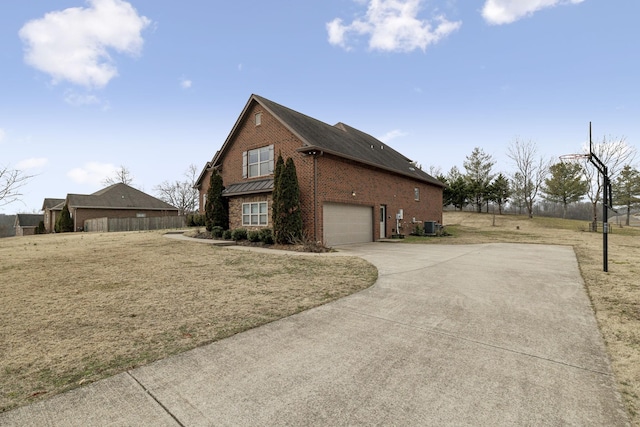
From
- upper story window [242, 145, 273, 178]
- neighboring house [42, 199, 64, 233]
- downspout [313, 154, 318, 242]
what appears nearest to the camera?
downspout [313, 154, 318, 242]

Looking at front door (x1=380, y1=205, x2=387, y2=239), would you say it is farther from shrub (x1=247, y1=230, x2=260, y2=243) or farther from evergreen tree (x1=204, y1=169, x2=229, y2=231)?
evergreen tree (x1=204, y1=169, x2=229, y2=231)

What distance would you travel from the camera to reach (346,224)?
→ 1606 centimetres

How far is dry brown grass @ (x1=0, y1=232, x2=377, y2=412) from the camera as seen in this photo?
3098mm

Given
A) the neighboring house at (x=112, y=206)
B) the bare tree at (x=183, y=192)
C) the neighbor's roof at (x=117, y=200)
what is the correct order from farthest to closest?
the bare tree at (x=183, y=192)
the neighbor's roof at (x=117, y=200)
the neighboring house at (x=112, y=206)

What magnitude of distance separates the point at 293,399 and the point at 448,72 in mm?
20014

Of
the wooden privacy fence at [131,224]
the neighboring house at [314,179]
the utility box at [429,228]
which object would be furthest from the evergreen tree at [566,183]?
the wooden privacy fence at [131,224]

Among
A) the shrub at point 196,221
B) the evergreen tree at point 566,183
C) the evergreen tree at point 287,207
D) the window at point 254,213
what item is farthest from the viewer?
the evergreen tree at point 566,183

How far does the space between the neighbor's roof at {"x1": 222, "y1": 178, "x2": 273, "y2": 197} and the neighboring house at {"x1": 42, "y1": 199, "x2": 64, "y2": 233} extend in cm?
3356

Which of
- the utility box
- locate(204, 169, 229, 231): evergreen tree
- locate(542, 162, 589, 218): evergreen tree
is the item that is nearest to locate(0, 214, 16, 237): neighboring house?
locate(204, 169, 229, 231): evergreen tree

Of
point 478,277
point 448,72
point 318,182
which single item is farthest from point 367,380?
point 448,72

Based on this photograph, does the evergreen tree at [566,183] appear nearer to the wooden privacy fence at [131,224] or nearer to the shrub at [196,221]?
the shrub at [196,221]

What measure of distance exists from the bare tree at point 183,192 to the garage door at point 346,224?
46159 millimetres

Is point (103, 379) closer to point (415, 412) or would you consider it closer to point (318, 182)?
point (415, 412)

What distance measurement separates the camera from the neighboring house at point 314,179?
574 inches
